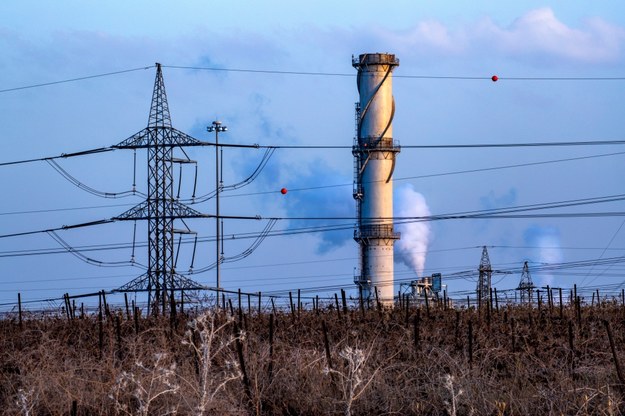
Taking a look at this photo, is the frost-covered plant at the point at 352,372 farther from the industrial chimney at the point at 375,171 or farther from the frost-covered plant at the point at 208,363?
the industrial chimney at the point at 375,171

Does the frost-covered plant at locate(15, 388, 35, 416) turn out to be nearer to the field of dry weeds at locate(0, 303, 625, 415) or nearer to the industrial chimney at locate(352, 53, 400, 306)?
the field of dry weeds at locate(0, 303, 625, 415)

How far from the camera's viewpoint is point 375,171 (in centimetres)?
5628

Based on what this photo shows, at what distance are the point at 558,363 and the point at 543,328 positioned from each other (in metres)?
6.19

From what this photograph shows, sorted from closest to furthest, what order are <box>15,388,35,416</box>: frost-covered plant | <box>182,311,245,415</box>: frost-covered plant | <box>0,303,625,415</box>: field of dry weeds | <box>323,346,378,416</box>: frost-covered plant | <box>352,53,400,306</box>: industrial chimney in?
<box>15,388,35,416</box>: frost-covered plant, <box>182,311,245,415</box>: frost-covered plant, <box>323,346,378,416</box>: frost-covered plant, <box>0,303,625,415</box>: field of dry weeds, <box>352,53,400,306</box>: industrial chimney

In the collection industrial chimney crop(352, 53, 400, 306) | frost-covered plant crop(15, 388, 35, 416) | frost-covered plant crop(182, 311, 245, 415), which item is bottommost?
frost-covered plant crop(15, 388, 35, 416)

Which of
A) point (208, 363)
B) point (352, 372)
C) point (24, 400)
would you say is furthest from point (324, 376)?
point (24, 400)

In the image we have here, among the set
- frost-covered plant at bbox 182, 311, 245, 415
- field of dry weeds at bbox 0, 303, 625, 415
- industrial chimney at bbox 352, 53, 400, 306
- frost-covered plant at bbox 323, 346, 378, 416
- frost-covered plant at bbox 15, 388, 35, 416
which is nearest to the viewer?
frost-covered plant at bbox 15, 388, 35, 416

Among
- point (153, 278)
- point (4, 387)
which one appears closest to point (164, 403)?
point (4, 387)

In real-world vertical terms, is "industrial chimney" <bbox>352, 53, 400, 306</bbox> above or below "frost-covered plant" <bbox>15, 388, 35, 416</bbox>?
above

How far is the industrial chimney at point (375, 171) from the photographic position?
55.4 m

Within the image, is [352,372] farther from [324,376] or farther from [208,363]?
[324,376]

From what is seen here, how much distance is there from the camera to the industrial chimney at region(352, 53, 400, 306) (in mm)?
55406

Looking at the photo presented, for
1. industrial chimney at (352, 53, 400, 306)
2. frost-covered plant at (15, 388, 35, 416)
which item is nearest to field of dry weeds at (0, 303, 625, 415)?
frost-covered plant at (15, 388, 35, 416)

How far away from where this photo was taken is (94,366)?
17.6 m
